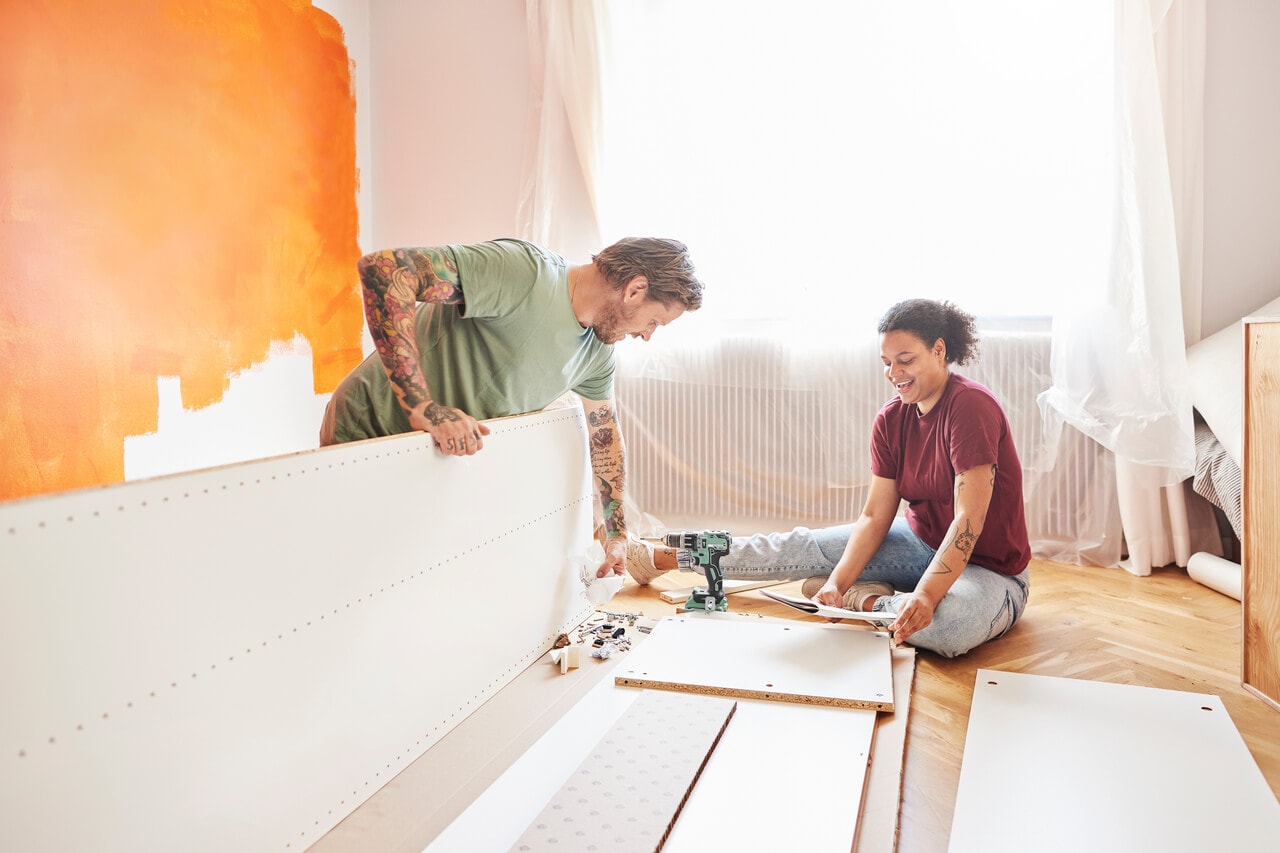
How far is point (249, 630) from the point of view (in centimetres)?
126

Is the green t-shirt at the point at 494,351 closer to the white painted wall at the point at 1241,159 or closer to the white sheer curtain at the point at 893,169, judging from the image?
the white sheer curtain at the point at 893,169

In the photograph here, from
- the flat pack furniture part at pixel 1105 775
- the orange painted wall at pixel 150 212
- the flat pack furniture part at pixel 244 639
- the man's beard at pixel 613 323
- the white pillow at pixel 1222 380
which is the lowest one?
the flat pack furniture part at pixel 1105 775

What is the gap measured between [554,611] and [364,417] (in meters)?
0.70

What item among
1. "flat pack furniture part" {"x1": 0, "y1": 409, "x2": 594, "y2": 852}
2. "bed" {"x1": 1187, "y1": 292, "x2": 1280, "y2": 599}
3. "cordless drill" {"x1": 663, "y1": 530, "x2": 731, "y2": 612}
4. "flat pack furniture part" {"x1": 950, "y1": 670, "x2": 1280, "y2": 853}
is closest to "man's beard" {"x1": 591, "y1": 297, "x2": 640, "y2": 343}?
"flat pack furniture part" {"x1": 0, "y1": 409, "x2": 594, "y2": 852}

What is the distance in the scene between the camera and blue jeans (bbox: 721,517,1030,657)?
218 centimetres

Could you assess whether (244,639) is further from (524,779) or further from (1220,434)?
(1220,434)

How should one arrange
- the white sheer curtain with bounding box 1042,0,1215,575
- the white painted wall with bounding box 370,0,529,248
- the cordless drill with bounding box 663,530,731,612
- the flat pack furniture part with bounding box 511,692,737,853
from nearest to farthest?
the flat pack furniture part with bounding box 511,692,737,853 → the cordless drill with bounding box 663,530,731,612 → the white sheer curtain with bounding box 1042,0,1215,575 → the white painted wall with bounding box 370,0,529,248

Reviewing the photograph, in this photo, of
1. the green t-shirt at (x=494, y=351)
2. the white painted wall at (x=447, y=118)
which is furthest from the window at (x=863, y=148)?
the green t-shirt at (x=494, y=351)

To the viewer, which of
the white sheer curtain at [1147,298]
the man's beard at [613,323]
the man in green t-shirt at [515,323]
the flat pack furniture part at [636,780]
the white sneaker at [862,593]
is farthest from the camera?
the white sheer curtain at [1147,298]

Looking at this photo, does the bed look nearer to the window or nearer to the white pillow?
the white pillow

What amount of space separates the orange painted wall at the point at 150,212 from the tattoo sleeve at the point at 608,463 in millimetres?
1519

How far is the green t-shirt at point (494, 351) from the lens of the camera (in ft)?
6.32

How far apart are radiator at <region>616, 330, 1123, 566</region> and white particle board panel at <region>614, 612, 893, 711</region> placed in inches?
47.3

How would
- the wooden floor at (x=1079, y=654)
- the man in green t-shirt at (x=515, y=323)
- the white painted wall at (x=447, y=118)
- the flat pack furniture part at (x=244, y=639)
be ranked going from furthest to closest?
the white painted wall at (x=447, y=118) < the man in green t-shirt at (x=515, y=323) < the wooden floor at (x=1079, y=654) < the flat pack furniture part at (x=244, y=639)
